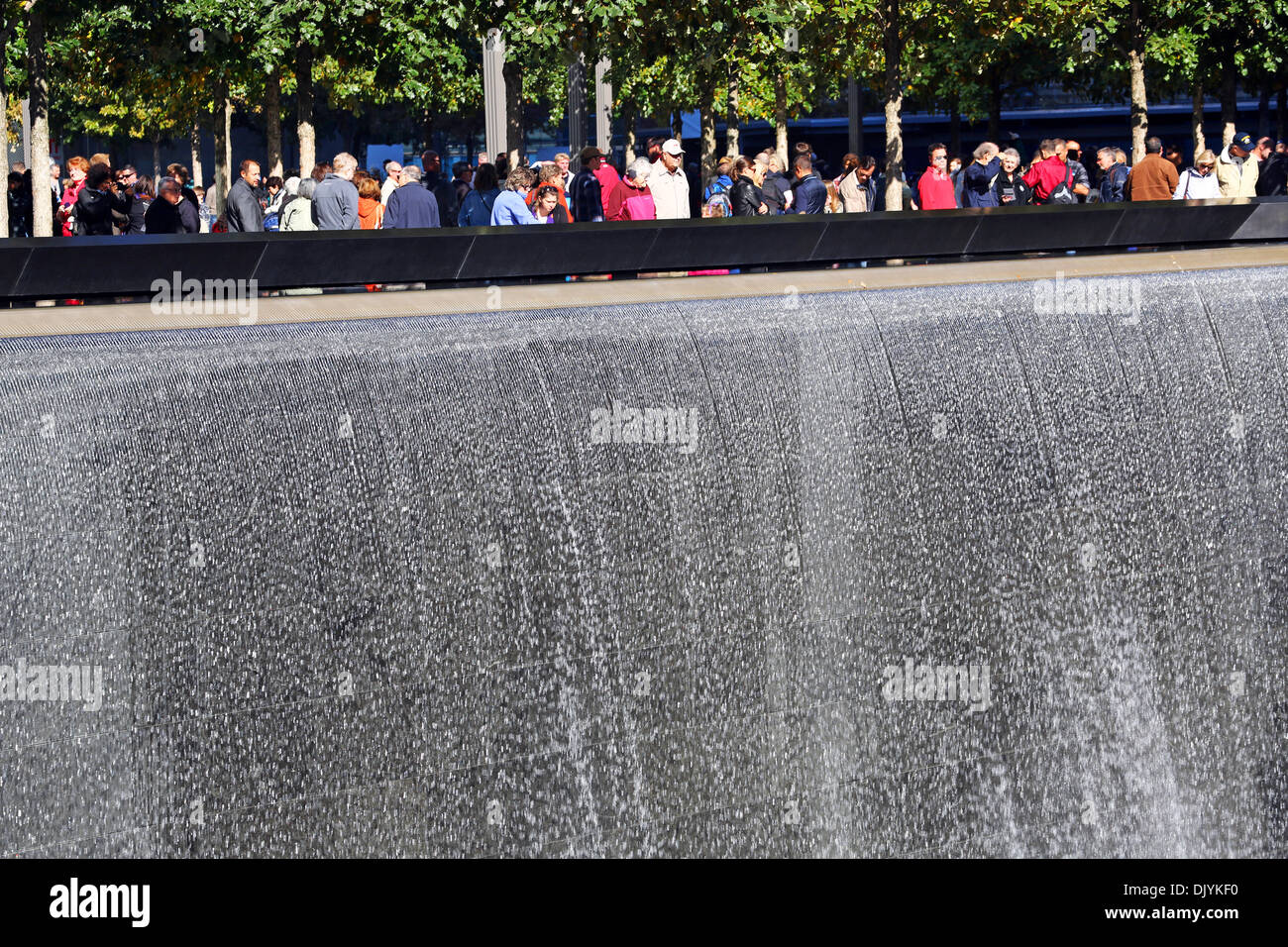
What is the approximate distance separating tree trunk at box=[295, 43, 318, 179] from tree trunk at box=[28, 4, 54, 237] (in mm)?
2931

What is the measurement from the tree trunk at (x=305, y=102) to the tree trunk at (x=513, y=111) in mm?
2468

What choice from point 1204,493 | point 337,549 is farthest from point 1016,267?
point 337,549

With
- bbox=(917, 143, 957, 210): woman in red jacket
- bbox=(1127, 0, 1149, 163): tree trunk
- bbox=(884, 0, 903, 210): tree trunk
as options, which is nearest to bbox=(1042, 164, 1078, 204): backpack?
bbox=(917, 143, 957, 210): woman in red jacket

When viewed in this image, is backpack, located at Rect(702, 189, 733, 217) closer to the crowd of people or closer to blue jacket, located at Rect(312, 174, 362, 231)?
the crowd of people

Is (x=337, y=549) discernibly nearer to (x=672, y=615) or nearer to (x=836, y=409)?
(x=672, y=615)

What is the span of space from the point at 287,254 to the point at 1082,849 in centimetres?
536

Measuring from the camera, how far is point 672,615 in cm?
663

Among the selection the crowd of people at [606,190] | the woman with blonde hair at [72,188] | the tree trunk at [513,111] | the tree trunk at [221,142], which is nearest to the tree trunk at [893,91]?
the tree trunk at [513,111]

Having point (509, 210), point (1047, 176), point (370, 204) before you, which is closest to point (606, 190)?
point (370, 204)

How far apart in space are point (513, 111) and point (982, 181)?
748cm

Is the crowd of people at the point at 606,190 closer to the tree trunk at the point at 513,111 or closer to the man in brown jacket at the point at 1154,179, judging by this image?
the man in brown jacket at the point at 1154,179

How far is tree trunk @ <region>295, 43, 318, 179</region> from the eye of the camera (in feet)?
64.8

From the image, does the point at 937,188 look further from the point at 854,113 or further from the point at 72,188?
the point at 854,113
